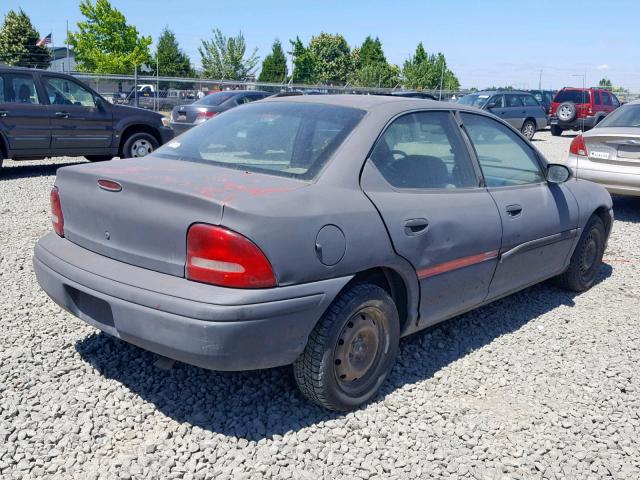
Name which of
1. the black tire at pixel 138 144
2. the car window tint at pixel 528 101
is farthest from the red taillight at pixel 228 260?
the car window tint at pixel 528 101

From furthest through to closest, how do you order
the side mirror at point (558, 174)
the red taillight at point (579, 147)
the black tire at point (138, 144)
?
the black tire at point (138, 144) < the red taillight at point (579, 147) < the side mirror at point (558, 174)

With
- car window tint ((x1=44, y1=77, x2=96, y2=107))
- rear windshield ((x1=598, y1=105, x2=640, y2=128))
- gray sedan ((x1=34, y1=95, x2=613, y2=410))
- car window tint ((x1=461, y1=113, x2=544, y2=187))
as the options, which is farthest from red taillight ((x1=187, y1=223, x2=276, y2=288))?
car window tint ((x1=44, y1=77, x2=96, y2=107))

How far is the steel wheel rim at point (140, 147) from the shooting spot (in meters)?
11.6

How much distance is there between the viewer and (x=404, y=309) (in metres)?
3.41

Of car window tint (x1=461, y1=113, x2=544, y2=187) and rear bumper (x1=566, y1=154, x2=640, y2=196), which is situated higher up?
car window tint (x1=461, y1=113, x2=544, y2=187)

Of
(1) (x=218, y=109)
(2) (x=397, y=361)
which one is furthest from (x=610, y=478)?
(1) (x=218, y=109)

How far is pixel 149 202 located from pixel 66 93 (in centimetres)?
869

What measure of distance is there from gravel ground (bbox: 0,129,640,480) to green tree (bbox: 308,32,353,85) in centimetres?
7944

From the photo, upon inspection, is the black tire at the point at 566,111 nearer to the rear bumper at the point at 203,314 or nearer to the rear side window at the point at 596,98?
the rear side window at the point at 596,98

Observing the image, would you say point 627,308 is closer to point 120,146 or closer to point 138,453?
point 138,453

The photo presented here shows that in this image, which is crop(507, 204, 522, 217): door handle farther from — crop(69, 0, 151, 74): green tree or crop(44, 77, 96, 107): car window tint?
crop(69, 0, 151, 74): green tree

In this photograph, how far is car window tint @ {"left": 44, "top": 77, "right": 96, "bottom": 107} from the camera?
10.3 meters

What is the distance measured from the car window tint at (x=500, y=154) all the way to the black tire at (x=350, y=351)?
4.40 ft

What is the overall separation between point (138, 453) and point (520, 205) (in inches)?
110
